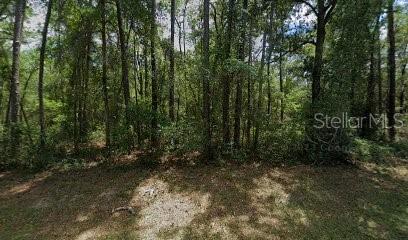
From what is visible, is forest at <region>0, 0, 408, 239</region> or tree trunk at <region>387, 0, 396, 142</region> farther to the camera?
tree trunk at <region>387, 0, 396, 142</region>

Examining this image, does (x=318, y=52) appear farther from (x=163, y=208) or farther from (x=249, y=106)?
(x=163, y=208)

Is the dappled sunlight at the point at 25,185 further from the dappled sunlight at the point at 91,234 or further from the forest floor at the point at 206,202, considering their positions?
the dappled sunlight at the point at 91,234

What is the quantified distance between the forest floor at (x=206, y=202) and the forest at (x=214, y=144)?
4 cm

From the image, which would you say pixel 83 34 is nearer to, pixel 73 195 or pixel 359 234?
pixel 73 195

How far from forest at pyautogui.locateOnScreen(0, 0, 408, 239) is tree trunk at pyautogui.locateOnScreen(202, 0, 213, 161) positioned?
0.12 feet

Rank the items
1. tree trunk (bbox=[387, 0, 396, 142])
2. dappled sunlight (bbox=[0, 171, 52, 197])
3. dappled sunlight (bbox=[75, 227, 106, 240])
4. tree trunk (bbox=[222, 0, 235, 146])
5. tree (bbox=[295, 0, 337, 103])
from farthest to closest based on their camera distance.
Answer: tree trunk (bbox=[387, 0, 396, 142])
tree (bbox=[295, 0, 337, 103])
tree trunk (bbox=[222, 0, 235, 146])
dappled sunlight (bbox=[0, 171, 52, 197])
dappled sunlight (bbox=[75, 227, 106, 240])

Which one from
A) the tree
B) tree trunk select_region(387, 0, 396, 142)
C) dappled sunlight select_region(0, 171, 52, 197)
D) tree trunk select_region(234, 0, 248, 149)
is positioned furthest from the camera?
tree trunk select_region(387, 0, 396, 142)

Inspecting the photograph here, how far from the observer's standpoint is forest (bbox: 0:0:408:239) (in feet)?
18.9

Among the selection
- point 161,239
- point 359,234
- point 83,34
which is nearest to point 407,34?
point 359,234

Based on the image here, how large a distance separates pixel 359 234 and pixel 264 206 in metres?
1.77

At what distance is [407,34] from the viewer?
15.8m

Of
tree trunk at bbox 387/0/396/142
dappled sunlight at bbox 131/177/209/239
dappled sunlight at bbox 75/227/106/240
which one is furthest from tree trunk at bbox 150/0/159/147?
tree trunk at bbox 387/0/396/142

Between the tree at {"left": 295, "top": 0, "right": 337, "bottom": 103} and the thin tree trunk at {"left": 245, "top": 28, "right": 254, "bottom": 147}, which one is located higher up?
the tree at {"left": 295, "top": 0, "right": 337, "bottom": 103}

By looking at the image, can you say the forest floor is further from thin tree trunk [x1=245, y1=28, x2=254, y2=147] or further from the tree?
the tree
